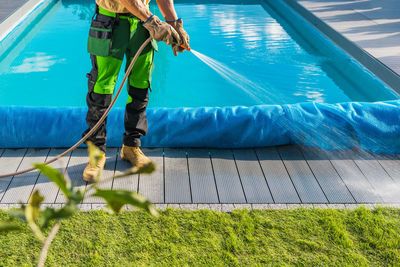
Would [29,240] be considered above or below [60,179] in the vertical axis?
below

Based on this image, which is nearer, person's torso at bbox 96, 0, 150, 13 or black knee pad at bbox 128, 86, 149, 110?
person's torso at bbox 96, 0, 150, 13

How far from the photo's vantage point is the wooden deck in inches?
98.8

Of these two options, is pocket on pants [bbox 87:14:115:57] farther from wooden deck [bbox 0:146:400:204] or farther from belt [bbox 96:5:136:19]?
wooden deck [bbox 0:146:400:204]

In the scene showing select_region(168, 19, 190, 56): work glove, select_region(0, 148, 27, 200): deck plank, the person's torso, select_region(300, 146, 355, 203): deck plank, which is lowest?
select_region(300, 146, 355, 203): deck plank

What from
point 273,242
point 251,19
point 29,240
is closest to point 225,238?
point 273,242

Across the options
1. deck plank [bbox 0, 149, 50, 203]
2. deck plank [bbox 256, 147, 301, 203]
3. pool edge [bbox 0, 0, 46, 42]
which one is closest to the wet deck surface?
deck plank [bbox 256, 147, 301, 203]

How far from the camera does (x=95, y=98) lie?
2609 millimetres

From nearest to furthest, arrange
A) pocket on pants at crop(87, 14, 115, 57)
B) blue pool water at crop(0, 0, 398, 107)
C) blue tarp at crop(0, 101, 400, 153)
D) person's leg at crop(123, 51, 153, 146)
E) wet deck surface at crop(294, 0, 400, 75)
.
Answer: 1. pocket on pants at crop(87, 14, 115, 57)
2. person's leg at crop(123, 51, 153, 146)
3. blue tarp at crop(0, 101, 400, 153)
4. blue pool water at crop(0, 0, 398, 107)
5. wet deck surface at crop(294, 0, 400, 75)

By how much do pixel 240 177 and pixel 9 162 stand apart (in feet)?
4.80

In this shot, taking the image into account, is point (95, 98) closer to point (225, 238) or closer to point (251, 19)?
point (225, 238)

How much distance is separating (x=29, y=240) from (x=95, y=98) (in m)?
0.90

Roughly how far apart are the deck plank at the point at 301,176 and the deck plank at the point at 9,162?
1.71m

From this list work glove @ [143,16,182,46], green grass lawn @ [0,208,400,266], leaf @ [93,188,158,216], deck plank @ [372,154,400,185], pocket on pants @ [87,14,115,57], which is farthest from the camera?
deck plank @ [372,154,400,185]

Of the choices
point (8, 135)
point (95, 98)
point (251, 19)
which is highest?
point (95, 98)
